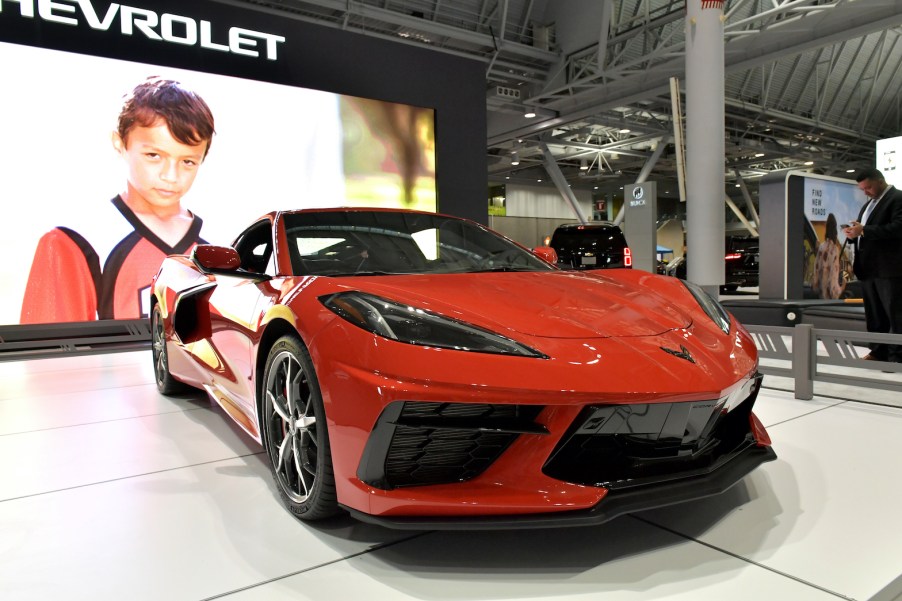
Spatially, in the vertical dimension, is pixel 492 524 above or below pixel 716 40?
below

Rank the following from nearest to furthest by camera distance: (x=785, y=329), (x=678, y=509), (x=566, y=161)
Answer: (x=678, y=509) < (x=785, y=329) < (x=566, y=161)

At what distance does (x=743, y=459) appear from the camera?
176cm

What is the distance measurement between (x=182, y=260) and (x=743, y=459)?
3.41 meters

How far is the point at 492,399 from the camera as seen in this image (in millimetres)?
1427

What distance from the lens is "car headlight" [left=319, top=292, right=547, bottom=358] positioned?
1509 mm

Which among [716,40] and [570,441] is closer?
[570,441]

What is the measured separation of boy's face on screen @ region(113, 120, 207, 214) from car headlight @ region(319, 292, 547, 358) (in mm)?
6344

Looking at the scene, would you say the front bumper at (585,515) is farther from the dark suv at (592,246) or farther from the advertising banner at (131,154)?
the dark suv at (592,246)

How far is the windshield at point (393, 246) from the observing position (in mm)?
2312

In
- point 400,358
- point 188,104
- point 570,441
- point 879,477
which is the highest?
point 188,104

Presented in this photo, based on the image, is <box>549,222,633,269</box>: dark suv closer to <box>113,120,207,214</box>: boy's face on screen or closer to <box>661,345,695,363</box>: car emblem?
<box>113,120,207,214</box>: boy's face on screen

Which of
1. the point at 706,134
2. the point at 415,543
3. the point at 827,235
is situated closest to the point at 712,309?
the point at 415,543

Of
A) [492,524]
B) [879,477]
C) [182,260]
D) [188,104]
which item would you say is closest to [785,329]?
[879,477]

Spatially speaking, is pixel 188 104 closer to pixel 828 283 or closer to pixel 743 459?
pixel 743 459
